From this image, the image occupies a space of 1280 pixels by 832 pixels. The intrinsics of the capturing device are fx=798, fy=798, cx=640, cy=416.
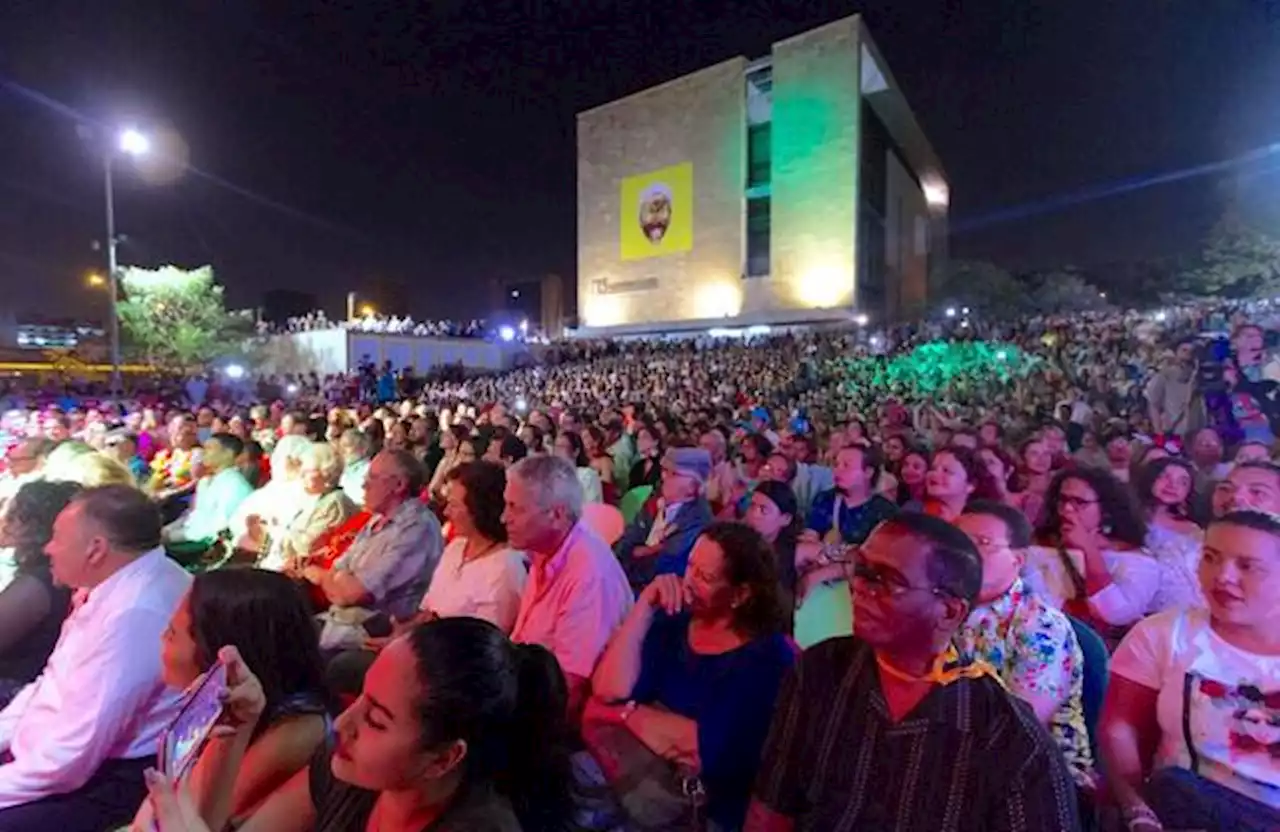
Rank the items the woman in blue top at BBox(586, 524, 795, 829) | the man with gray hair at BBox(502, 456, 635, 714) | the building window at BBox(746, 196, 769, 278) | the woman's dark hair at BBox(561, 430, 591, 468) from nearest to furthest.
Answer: the woman in blue top at BBox(586, 524, 795, 829) → the man with gray hair at BBox(502, 456, 635, 714) → the woman's dark hair at BBox(561, 430, 591, 468) → the building window at BBox(746, 196, 769, 278)

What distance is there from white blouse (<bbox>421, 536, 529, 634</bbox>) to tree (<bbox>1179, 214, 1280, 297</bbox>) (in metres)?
35.3

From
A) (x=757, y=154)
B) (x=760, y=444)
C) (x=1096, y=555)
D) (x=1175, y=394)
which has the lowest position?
(x=1096, y=555)

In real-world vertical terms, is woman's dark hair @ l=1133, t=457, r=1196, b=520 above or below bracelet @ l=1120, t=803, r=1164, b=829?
above

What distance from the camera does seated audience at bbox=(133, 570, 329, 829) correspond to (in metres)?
2.02

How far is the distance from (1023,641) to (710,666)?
1008 millimetres

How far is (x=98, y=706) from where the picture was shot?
2.43 meters

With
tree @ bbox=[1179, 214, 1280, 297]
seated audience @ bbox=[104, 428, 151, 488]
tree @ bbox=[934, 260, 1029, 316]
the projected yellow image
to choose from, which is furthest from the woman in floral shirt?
tree @ bbox=[934, 260, 1029, 316]

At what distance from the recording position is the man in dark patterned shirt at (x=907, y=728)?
1707 mm

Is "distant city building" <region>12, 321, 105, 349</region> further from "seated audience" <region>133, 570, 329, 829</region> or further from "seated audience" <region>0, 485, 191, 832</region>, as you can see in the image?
"seated audience" <region>133, 570, 329, 829</region>

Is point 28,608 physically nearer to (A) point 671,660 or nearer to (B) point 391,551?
(B) point 391,551

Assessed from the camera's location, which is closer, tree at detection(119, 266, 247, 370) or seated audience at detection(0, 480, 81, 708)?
seated audience at detection(0, 480, 81, 708)

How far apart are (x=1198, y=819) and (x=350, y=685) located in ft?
8.84

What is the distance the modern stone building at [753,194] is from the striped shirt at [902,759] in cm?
3109

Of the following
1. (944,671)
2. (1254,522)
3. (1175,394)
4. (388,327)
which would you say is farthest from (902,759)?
(388,327)
